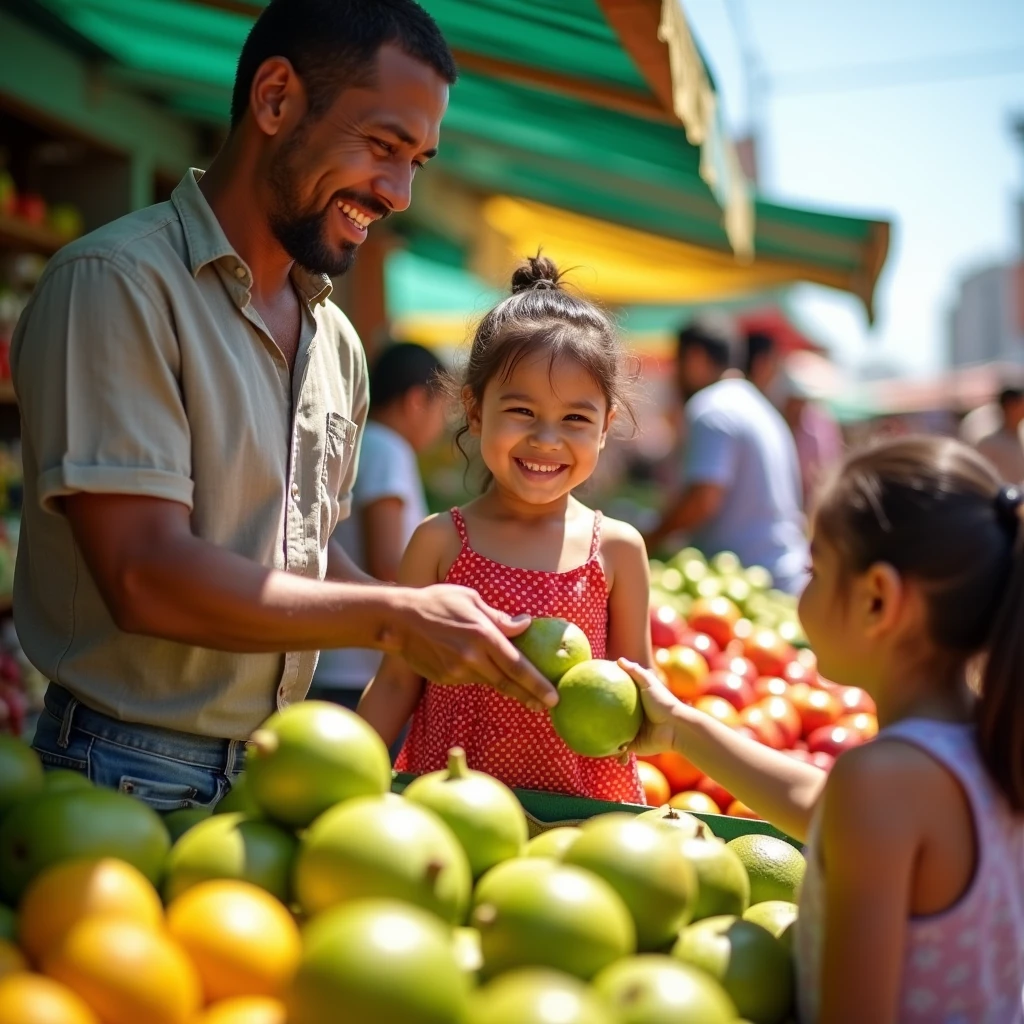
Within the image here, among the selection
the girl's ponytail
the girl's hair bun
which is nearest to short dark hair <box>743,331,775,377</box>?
the girl's hair bun

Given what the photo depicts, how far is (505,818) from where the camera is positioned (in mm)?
1558

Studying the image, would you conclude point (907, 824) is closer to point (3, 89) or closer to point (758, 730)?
point (758, 730)

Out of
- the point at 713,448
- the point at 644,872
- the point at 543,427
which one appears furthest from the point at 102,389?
the point at 713,448

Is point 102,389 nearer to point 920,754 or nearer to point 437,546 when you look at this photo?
point 437,546

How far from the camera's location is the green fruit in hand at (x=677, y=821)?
5.79 ft

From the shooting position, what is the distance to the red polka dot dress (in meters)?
2.52

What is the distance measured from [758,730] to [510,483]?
130cm

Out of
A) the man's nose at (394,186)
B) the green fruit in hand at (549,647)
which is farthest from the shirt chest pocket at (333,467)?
the green fruit in hand at (549,647)

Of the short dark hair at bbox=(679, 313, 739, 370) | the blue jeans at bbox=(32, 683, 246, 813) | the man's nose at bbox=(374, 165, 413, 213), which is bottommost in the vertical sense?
the blue jeans at bbox=(32, 683, 246, 813)

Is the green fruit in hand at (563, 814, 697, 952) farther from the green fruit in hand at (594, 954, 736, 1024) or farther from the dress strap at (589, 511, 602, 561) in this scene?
the dress strap at (589, 511, 602, 561)

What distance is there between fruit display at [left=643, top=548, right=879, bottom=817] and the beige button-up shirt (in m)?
1.24

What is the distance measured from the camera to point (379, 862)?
131cm

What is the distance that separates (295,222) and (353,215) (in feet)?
0.37

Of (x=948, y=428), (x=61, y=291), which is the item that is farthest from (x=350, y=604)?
(x=948, y=428)
